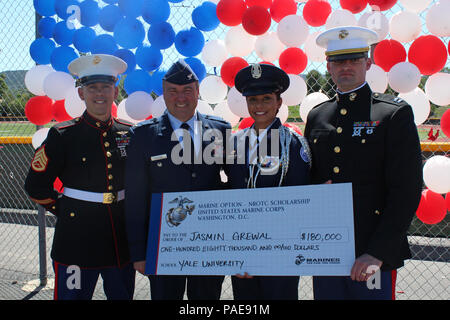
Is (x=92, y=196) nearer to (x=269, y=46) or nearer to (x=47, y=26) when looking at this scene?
(x=269, y=46)

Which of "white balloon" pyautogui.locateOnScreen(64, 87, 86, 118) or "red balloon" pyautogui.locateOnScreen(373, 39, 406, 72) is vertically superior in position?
"red balloon" pyautogui.locateOnScreen(373, 39, 406, 72)

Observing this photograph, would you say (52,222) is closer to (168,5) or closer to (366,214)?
(168,5)

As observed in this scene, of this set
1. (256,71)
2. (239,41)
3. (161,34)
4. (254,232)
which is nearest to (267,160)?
(254,232)

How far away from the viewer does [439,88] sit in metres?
3.07

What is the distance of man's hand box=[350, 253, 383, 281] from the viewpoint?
2.05 m

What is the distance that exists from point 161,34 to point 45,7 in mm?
1412

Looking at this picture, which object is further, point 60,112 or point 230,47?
point 60,112

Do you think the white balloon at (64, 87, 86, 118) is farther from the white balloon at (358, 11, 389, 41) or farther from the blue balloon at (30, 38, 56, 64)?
the white balloon at (358, 11, 389, 41)

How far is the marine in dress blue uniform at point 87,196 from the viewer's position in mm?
2777

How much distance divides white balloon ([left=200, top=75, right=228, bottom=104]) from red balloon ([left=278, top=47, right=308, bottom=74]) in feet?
2.00

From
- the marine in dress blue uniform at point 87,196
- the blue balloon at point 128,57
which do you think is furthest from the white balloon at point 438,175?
the blue balloon at point 128,57

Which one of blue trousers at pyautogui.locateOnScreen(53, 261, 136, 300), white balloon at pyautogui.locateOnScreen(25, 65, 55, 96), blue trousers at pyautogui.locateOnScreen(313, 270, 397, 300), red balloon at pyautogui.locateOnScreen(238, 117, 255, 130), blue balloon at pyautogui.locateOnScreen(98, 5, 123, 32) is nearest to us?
blue trousers at pyautogui.locateOnScreen(313, 270, 397, 300)

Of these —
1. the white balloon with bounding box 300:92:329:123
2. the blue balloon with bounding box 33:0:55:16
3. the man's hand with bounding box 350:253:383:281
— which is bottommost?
the man's hand with bounding box 350:253:383:281

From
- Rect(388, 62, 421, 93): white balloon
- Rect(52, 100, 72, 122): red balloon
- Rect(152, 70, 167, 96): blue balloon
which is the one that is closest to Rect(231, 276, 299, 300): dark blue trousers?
Rect(388, 62, 421, 93): white balloon
